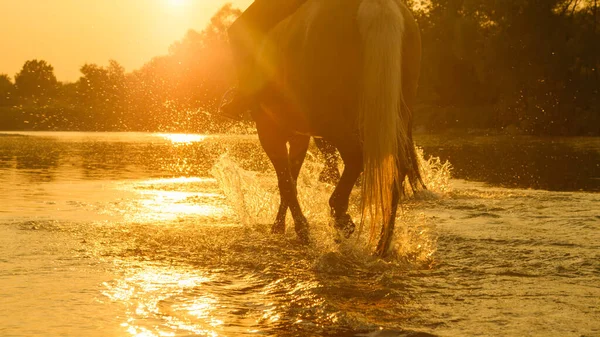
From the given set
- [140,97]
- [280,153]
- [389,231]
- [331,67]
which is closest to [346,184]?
[389,231]

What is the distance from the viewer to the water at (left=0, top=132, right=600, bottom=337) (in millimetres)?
4402

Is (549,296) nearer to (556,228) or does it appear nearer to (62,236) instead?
(556,228)

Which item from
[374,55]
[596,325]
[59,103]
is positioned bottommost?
[596,325]

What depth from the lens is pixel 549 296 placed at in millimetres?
4977

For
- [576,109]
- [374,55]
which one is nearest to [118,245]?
[374,55]

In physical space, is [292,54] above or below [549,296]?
above

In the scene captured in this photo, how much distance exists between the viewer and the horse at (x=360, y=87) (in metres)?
6.04

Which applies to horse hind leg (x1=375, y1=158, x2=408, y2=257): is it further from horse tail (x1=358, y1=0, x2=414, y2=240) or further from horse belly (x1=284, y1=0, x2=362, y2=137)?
horse belly (x1=284, y1=0, x2=362, y2=137)

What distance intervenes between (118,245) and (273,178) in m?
7.75

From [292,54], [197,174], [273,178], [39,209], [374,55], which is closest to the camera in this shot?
[374,55]

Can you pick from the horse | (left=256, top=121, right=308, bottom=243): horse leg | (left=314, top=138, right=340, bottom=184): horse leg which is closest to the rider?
(left=256, top=121, right=308, bottom=243): horse leg

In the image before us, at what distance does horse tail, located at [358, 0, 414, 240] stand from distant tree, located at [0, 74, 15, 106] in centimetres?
9304

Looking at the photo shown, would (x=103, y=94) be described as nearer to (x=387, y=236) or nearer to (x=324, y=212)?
(x=324, y=212)

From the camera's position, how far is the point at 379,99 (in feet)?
19.7
